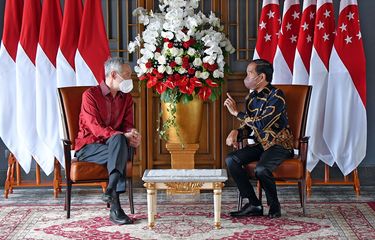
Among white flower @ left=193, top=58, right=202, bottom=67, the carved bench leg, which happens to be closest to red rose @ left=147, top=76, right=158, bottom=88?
white flower @ left=193, top=58, right=202, bottom=67

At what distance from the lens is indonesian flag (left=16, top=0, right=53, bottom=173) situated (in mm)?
6773

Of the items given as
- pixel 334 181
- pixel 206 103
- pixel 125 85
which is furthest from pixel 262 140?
pixel 334 181

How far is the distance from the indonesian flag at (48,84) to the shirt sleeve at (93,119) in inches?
39.6

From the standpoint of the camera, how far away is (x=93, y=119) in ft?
19.0

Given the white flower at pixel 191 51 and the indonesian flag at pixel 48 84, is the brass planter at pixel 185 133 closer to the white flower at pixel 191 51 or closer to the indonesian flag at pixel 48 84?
the white flower at pixel 191 51

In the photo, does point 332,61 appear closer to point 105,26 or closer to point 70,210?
point 105,26

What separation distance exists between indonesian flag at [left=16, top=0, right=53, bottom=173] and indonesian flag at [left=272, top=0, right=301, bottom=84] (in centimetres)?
226

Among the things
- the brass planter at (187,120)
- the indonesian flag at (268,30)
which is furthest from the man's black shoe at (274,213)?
the indonesian flag at (268,30)

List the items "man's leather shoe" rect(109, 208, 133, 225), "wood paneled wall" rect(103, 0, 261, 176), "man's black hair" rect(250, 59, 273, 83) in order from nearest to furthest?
1. "man's leather shoe" rect(109, 208, 133, 225)
2. "man's black hair" rect(250, 59, 273, 83)
3. "wood paneled wall" rect(103, 0, 261, 176)

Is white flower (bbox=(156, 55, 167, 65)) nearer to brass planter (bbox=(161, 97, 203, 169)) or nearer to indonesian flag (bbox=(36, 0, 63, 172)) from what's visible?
brass planter (bbox=(161, 97, 203, 169))

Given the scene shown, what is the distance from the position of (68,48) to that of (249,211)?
7.69 ft

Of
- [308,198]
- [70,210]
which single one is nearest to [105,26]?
[70,210]

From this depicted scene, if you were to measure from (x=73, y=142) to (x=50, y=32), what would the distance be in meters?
1.31

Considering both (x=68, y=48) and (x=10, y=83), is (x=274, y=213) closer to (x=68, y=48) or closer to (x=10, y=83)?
(x=68, y=48)
